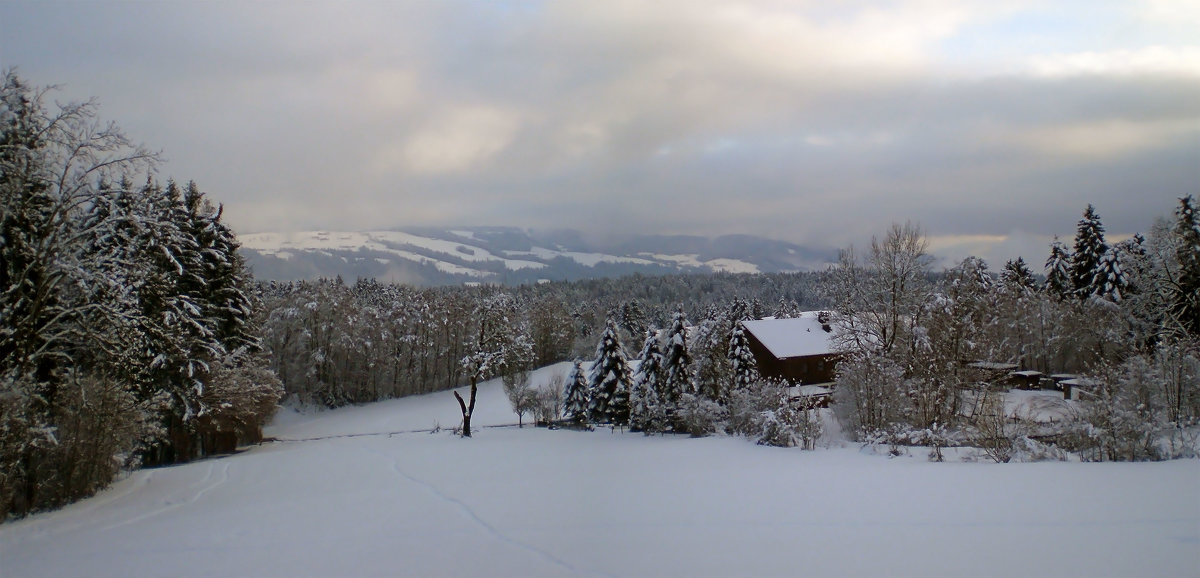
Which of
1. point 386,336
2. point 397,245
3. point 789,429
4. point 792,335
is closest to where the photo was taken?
point 789,429

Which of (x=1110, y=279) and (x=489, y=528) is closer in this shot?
(x=489, y=528)

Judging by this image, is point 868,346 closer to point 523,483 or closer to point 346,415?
point 523,483

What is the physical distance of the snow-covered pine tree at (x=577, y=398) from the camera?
35625 millimetres

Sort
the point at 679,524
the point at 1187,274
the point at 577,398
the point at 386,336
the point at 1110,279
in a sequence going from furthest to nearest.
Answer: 1. the point at 386,336
2. the point at 1110,279
3. the point at 577,398
4. the point at 1187,274
5. the point at 679,524

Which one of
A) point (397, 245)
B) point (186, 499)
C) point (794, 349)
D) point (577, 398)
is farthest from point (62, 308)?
point (397, 245)

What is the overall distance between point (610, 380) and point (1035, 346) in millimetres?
31879

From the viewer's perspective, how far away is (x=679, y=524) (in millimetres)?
7980

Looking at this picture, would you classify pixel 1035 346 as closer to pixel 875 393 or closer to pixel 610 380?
pixel 610 380

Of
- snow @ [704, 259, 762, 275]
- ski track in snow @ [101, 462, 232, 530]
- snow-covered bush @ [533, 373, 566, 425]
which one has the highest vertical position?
snow @ [704, 259, 762, 275]

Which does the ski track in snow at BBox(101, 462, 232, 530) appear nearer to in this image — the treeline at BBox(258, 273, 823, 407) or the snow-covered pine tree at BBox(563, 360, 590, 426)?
the snow-covered pine tree at BBox(563, 360, 590, 426)

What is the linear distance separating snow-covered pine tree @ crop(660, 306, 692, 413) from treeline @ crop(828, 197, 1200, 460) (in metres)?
7.11

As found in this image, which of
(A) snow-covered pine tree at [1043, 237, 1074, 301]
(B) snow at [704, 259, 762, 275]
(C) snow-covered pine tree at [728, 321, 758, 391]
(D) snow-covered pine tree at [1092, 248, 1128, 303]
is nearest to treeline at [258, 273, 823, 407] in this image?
(C) snow-covered pine tree at [728, 321, 758, 391]

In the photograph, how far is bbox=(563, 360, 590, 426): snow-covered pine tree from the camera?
35.6 m

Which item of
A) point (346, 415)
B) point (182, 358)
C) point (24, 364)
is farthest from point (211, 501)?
point (346, 415)
